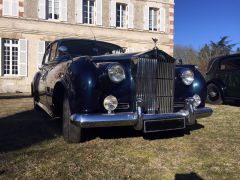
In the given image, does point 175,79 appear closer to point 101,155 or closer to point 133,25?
point 101,155

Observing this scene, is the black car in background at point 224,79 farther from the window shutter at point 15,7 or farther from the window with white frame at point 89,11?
the window shutter at point 15,7

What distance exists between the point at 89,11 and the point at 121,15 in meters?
2.39

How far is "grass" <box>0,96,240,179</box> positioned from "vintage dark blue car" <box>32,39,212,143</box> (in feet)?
1.11

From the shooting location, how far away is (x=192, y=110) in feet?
15.5

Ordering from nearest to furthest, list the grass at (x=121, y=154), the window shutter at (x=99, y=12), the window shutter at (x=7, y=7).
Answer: the grass at (x=121, y=154), the window shutter at (x=7, y=7), the window shutter at (x=99, y=12)

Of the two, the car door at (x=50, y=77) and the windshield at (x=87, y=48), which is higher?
the windshield at (x=87, y=48)

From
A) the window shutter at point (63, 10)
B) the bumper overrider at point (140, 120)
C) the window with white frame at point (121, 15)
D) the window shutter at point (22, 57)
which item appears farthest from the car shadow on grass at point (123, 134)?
the window with white frame at point (121, 15)

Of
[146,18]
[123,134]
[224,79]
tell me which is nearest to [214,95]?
[224,79]

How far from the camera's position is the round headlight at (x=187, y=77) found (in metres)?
5.02

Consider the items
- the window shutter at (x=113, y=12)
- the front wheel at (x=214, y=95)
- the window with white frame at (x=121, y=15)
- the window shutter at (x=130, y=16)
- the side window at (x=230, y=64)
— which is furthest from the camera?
the window with white frame at (x=121, y=15)

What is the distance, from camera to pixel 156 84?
462cm

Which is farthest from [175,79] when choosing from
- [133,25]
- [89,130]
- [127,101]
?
[133,25]

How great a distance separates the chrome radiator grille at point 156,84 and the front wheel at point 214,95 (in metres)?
5.80

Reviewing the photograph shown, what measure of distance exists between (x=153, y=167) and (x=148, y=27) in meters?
19.7
